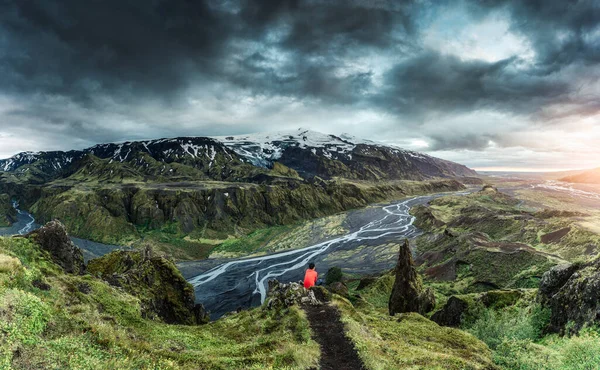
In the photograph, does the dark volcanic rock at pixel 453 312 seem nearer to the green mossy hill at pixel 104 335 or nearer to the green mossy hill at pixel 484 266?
the green mossy hill at pixel 104 335

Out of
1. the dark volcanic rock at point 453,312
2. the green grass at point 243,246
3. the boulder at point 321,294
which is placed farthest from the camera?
the green grass at point 243,246

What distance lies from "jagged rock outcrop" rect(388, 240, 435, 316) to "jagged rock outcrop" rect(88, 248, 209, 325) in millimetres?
33467

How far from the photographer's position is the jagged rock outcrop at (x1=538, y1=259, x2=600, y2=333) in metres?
24.7

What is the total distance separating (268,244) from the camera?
183250 mm

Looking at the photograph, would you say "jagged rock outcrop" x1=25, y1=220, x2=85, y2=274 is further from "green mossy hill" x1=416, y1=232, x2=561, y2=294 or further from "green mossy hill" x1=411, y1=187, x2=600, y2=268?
"green mossy hill" x1=411, y1=187, x2=600, y2=268

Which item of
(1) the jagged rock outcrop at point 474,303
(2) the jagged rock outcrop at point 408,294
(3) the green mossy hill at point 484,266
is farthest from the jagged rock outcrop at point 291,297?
(3) the green mossy hill at point 484,266

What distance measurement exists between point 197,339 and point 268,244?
528 feet

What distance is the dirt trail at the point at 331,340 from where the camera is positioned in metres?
19.7

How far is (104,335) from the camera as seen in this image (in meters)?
15.3

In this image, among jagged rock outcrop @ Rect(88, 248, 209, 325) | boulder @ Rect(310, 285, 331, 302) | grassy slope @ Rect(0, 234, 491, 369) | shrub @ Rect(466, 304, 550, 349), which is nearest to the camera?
grassy slope @ Rect(0, 234, 491, 369)

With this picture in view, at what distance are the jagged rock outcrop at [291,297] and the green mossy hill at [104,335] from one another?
1.46 meters

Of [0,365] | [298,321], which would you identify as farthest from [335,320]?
[0,365]

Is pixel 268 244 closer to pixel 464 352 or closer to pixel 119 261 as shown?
pixel 119 261

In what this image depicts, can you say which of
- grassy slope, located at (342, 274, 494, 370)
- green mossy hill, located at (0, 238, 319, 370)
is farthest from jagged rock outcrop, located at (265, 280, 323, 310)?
grassy slope, located at (342, 274, 494, 370)
